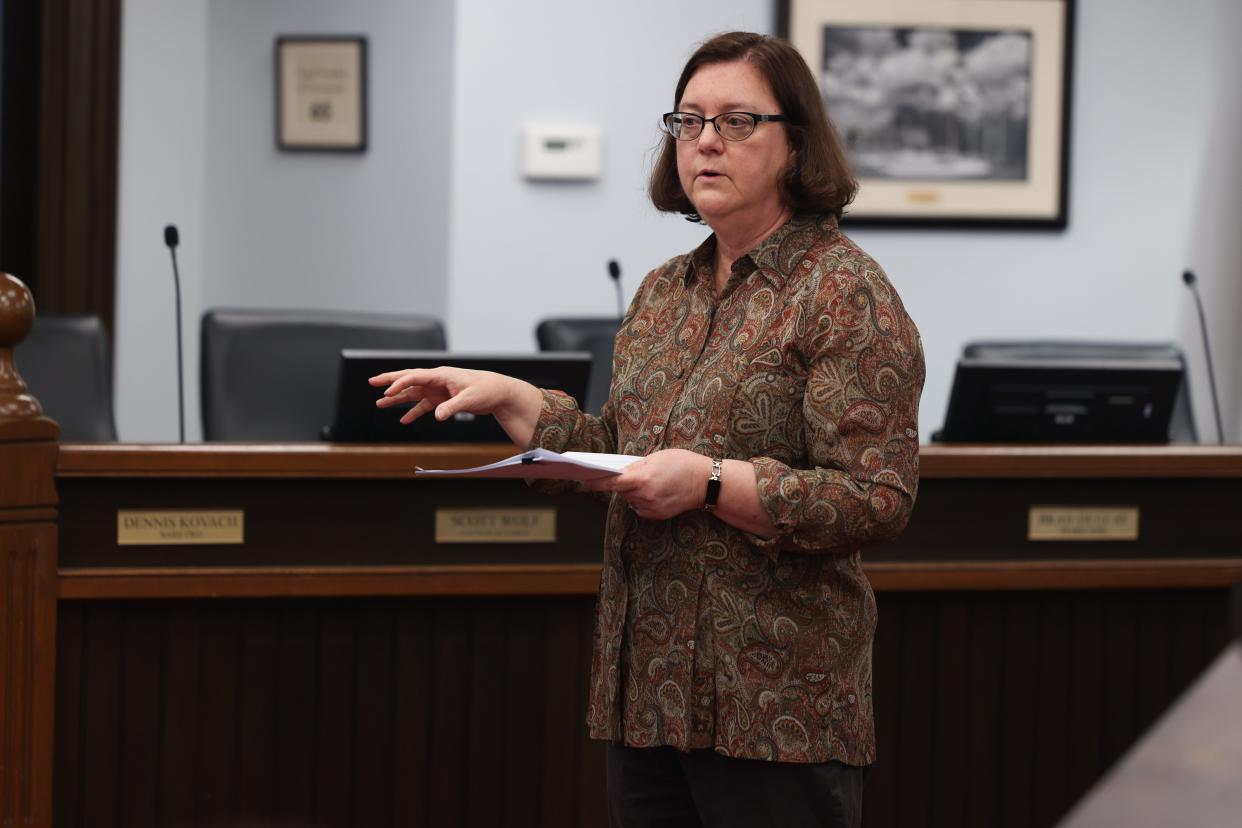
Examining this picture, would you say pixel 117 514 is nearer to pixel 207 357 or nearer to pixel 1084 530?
pixel 207 357

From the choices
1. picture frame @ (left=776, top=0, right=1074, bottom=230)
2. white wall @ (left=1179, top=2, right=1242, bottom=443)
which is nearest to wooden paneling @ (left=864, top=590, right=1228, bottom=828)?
picture frame @ (left=776, top=0, right=1074, bottom=230)

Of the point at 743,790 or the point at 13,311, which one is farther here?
the point at 13,311

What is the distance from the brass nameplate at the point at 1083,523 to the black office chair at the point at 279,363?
4.56 feet

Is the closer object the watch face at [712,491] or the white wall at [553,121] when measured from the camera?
the watch face at [712,491]

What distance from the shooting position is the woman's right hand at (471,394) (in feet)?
4.99

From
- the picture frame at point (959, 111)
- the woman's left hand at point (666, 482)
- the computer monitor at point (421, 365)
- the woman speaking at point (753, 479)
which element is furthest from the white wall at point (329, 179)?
the woman's left hand at point (666, 482)

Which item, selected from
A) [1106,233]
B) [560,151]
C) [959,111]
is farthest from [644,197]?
[1106,233]

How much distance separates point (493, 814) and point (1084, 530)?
1081 mm

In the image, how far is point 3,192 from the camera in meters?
4.18

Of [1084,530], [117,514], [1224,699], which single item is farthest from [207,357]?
[1224,699]

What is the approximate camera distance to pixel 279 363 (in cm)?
312

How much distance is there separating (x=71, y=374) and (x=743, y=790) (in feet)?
6.74

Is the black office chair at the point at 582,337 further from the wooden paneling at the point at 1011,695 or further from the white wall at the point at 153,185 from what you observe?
the white wall at the point at 153,185

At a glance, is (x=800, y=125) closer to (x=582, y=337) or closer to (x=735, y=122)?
(x=735, y=122)
